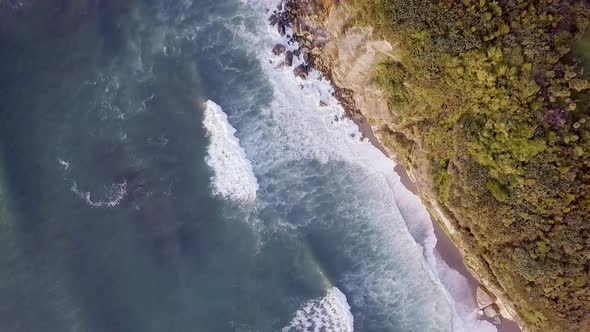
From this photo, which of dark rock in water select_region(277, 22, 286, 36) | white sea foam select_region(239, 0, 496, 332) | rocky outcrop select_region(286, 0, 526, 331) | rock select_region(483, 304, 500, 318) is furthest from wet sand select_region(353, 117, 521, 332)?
dark rock in water select_region(277, 22, 286, 36)

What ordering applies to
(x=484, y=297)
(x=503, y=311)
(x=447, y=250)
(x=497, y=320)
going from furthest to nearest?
(x=447, y=250)
(x=497, y=320)
(x=484, y=297)
(x=503, y=311)

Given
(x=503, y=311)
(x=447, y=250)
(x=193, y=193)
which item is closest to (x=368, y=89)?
(x=447, y=250)

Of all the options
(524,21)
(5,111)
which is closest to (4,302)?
(5,111)

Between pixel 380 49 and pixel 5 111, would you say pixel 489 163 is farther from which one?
pixel 5 111

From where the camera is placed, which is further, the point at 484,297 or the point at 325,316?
the point at 325,316

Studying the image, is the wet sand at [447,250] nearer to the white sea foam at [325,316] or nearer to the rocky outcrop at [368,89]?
the rocky outcrop at [368,89]

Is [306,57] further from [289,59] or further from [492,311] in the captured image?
[492,311]

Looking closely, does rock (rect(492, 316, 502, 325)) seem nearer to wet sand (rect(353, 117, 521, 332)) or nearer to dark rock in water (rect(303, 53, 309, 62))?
wet sand (rect(353, 117, 521, 332))
